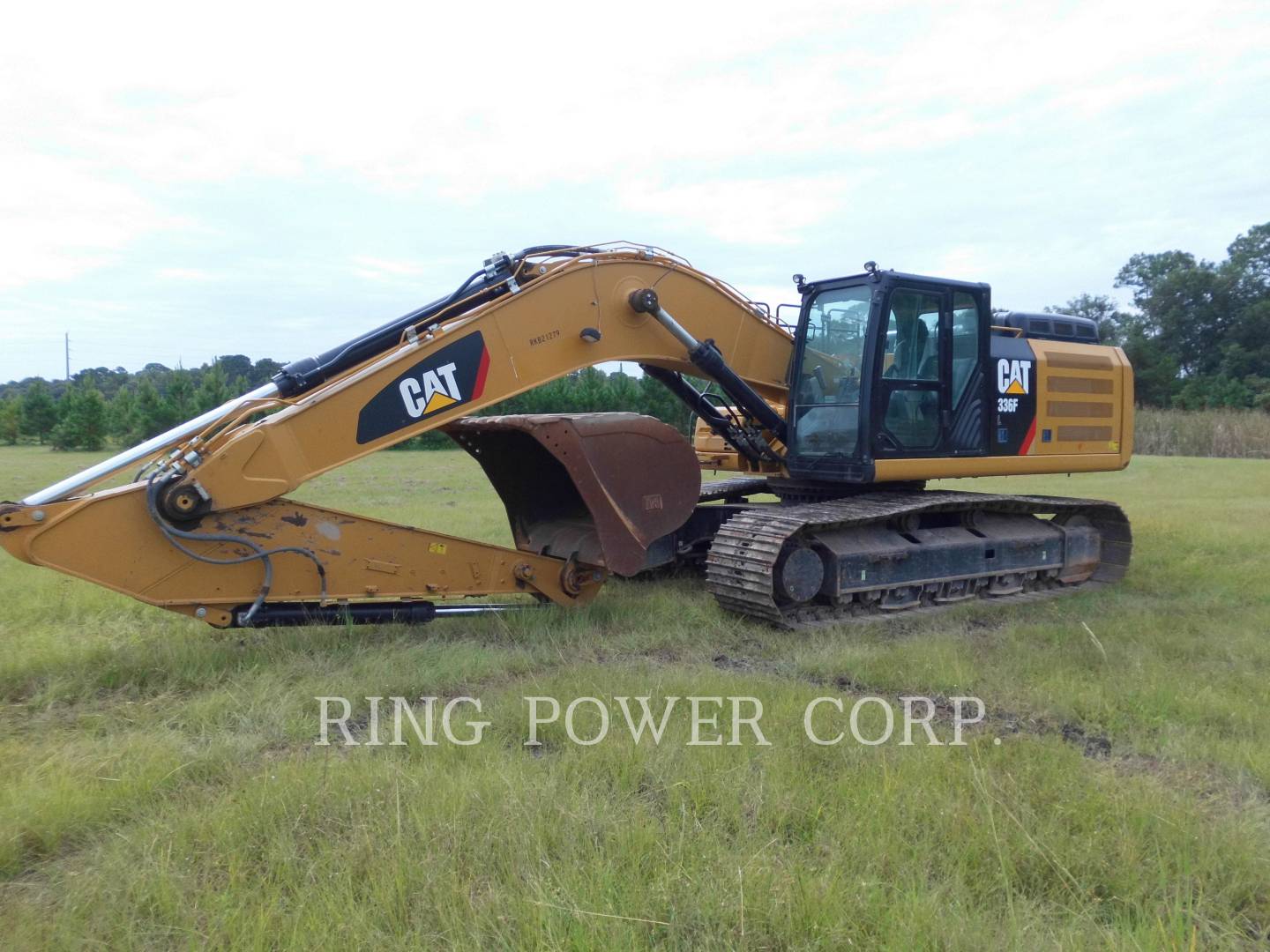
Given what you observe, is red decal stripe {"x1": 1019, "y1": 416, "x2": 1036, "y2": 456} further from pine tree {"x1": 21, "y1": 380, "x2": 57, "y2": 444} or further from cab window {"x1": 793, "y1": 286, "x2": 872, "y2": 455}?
pine tree {"x1": 21, "y1": 380, "x2": 57, "y2": 444}

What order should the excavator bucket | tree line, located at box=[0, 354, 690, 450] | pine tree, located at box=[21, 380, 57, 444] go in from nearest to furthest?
the excavator bucket, tree line, located at box=[0, 354, 690, 450], pine tree, located at box=[21, 380, 57, 444]

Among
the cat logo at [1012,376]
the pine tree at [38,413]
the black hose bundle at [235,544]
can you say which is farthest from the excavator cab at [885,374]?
the pine tree at [38,413]

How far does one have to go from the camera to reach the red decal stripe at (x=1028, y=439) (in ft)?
24.1

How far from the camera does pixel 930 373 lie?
269 inches

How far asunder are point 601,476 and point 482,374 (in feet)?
3.24

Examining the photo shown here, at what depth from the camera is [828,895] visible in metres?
2.61

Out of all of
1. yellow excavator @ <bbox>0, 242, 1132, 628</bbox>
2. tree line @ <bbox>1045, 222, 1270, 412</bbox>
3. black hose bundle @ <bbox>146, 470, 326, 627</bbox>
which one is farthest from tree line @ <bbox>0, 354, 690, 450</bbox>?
tree line @ <bbox>1045, 222, 1270, 412</bbox>

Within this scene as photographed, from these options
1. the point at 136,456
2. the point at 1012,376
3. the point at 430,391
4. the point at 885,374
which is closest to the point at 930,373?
the point at 885,374

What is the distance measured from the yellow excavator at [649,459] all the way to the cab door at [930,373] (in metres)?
0.02

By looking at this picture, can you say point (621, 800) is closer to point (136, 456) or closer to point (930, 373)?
point (136, 456)

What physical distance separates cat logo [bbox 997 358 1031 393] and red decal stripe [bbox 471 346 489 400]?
396 centimetres

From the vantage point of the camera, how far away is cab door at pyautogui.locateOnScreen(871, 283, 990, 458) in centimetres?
659

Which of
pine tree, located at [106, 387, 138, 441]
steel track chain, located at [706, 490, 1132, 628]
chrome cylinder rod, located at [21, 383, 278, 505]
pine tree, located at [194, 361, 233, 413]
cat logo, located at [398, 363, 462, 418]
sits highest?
pine tree, located at [194, 361, 233, 413]

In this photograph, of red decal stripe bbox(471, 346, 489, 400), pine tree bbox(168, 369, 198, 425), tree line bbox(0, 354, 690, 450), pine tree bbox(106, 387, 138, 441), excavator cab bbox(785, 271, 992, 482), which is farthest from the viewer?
pine tree bbox(106, 387, 138, 441)
